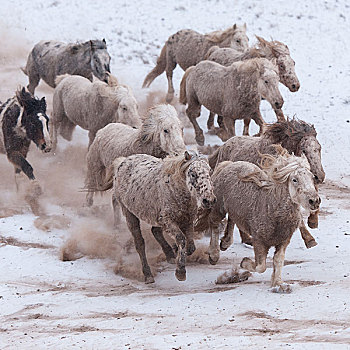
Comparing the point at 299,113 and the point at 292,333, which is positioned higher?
the point at 292,333

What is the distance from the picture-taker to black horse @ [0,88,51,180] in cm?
1112

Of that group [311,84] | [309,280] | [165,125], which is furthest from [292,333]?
[311,84]

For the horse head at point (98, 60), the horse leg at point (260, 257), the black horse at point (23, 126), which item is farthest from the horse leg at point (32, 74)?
the horse leg at point (260, 257)

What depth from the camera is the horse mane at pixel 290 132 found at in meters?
8.71

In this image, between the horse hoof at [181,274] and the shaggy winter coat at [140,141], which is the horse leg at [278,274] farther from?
the shaggy winter coat at [140,141]

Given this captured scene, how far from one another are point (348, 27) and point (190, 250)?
1406 cm

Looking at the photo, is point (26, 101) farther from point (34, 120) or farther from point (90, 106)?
point (90, 106)

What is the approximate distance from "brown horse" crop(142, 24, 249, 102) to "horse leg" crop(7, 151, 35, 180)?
5.47 m

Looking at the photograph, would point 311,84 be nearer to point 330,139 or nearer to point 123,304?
point 330,139

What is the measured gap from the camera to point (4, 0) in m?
21.2

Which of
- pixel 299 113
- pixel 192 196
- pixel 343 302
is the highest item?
pixel 192 196

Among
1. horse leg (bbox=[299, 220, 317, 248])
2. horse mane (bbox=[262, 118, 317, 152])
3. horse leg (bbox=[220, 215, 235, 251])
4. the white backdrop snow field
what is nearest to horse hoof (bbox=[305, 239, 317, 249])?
horse leg (bbox=[299, 220, 317, 248])

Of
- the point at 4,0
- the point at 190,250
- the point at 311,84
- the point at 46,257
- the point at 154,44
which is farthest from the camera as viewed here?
the point at 4,0

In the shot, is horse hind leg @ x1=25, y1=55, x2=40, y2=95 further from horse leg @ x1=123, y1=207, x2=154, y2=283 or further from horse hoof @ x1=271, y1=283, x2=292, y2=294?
horse hoof @ x1=271, y1=283, x2=292, y2=294
